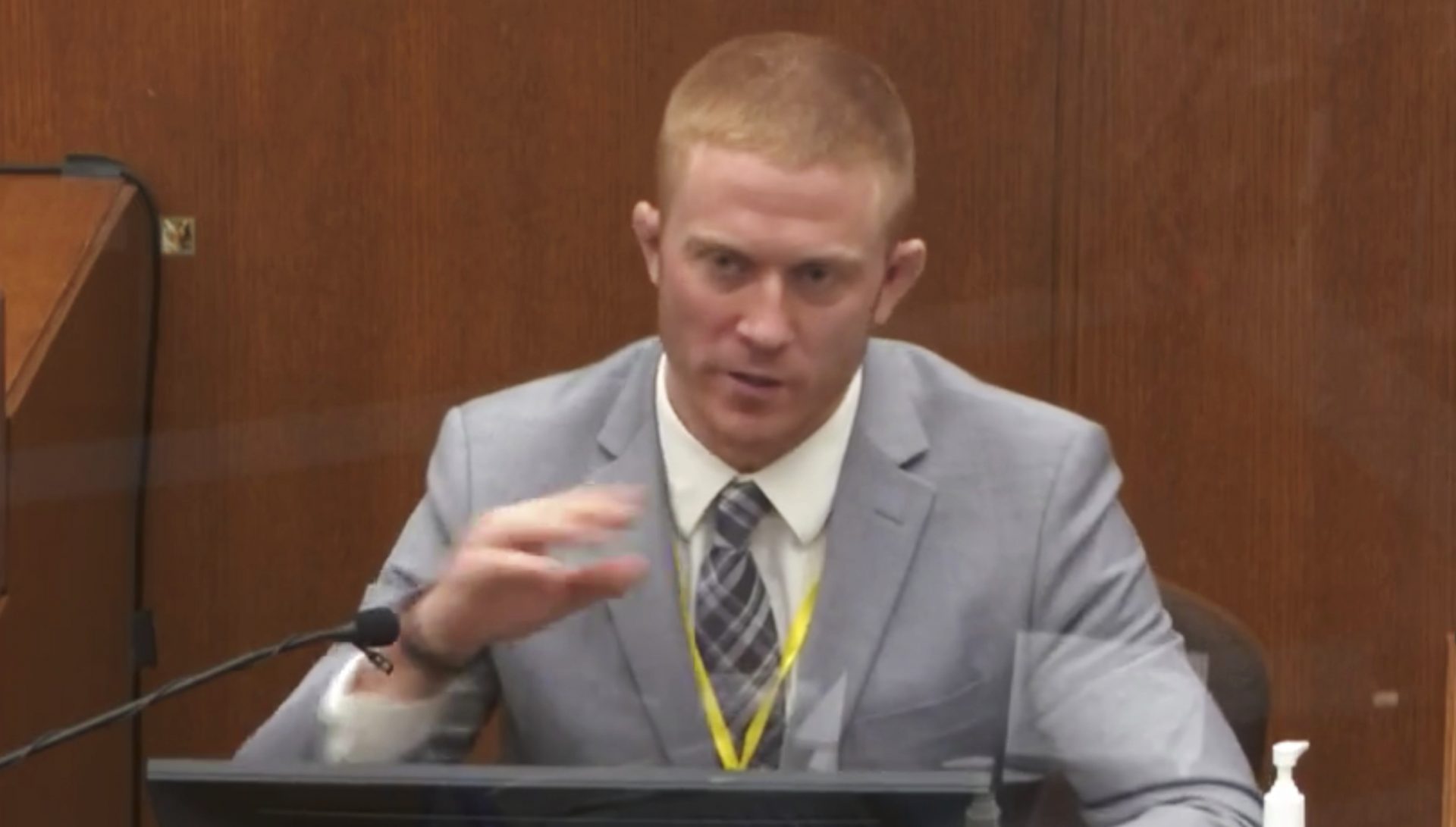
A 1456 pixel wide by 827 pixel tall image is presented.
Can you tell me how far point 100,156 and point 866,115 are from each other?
1.29 metres

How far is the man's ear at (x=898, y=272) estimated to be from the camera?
66.4 inches

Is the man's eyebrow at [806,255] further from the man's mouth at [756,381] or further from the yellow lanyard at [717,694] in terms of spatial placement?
the yellow lanyard at [717,694]

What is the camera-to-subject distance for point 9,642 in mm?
2156

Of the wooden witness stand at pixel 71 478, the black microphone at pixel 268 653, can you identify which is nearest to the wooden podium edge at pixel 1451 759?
the black microphone at pixel 268 653

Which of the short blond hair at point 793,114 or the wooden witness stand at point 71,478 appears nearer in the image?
the short blond hair at point 793,114

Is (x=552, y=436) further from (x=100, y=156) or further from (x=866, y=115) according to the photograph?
(x=100, y=156)

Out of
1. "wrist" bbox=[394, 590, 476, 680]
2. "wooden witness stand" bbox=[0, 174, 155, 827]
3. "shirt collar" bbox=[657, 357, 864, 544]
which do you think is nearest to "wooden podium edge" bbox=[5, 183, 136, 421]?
"wooden witness stand" bbox=[0, 174, 155, 827]

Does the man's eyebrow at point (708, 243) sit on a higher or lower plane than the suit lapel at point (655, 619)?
higher

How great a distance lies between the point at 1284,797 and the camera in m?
1.34

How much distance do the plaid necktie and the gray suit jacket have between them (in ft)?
0.07

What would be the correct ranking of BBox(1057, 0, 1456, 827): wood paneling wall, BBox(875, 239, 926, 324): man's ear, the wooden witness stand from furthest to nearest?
BBox(1057, 0, 1456, 827): wood paneling wall < the wooden witness stand < BBox(875, 239, 926, 324): man's ear

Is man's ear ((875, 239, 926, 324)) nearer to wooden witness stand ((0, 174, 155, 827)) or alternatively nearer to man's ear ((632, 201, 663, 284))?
man's ear ((632, 201, 663, 284))

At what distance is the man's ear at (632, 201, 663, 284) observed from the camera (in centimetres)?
169

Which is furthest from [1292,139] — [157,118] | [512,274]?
[157,118]
